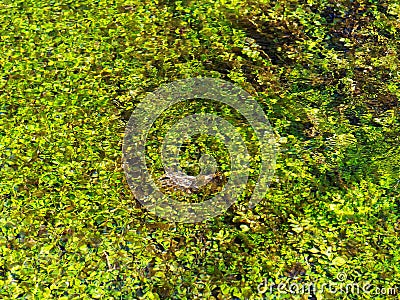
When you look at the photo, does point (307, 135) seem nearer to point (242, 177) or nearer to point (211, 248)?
point (242, 177)

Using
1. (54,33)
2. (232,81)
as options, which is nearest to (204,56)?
(232,81)

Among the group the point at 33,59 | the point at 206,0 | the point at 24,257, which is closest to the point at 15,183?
the point at 24,257

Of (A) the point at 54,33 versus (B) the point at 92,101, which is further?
(A) the point at 54,33

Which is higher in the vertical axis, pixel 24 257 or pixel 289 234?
pixel 289 234

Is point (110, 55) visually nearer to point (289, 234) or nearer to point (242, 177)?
point (242, 177)

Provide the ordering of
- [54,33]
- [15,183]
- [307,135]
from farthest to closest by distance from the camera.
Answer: [54,33] → [307,135] → [15,183]

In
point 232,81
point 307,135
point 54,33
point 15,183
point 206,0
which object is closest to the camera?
point 15,183
